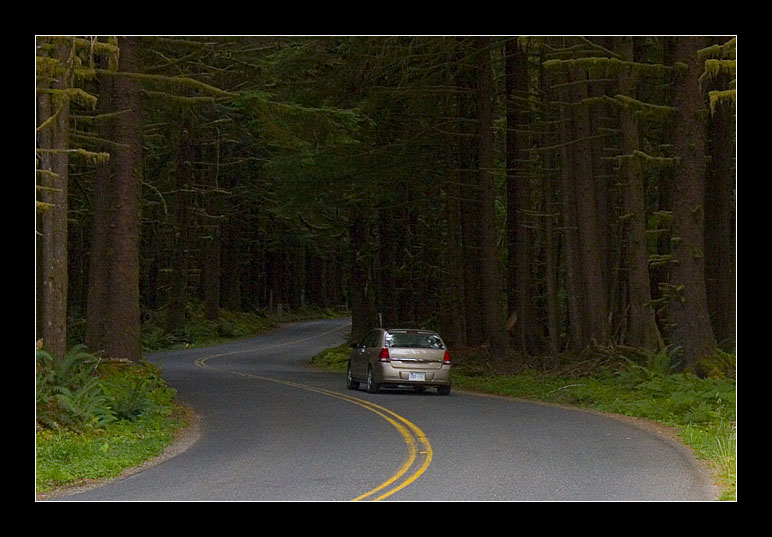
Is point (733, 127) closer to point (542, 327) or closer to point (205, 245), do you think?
point (542, 327)

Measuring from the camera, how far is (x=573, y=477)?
12633 millimetres

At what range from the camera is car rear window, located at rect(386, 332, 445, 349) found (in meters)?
25.6

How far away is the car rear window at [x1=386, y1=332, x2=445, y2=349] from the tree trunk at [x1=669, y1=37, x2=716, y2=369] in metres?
5.90

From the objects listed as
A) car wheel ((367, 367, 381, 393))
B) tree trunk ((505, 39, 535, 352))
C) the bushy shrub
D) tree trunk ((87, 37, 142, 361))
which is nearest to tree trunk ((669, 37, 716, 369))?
car wheel ((367, 367, 381, 393))

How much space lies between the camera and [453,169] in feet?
114

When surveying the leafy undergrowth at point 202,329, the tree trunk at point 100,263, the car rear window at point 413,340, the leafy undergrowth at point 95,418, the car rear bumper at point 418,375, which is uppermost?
the tree trunk at point 100,263

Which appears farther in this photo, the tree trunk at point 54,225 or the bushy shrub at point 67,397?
the tree trunk at point 54,225

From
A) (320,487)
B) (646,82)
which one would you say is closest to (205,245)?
(646,82)

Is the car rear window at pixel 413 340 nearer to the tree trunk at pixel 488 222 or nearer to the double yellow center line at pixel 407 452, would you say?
the double yellow center line at pixel 407 452

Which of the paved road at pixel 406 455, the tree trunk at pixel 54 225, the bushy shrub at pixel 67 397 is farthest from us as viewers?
the tree trunk at pixel 54 225

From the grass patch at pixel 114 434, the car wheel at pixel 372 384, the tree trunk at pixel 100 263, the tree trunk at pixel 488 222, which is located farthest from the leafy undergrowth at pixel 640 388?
the tree trunk at pixel 100 263

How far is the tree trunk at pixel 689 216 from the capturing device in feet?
75.8

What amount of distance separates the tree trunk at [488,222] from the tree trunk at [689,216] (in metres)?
9.69

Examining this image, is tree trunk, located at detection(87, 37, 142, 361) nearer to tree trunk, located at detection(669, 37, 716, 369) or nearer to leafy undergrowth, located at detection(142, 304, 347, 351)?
tree trunk, located at detection(669, 37, 716, 369)
